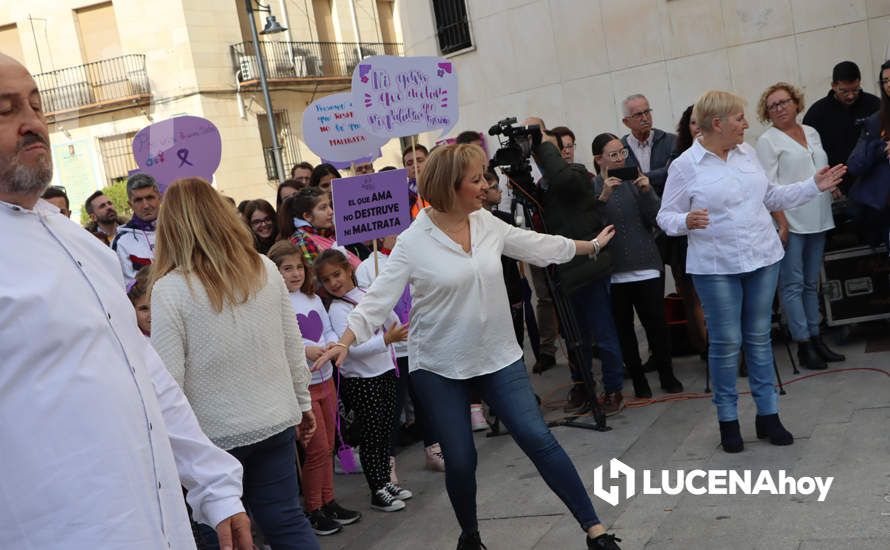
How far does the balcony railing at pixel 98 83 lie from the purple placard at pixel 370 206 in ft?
86.4

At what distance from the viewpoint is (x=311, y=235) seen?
293 inches

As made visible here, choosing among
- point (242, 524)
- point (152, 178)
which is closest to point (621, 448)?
point (152, 178)

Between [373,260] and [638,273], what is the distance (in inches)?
77.5

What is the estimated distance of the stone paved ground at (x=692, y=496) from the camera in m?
4.77

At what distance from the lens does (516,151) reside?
23.1ft

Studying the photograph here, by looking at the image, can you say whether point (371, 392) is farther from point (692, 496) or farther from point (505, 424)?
point (692, 496)

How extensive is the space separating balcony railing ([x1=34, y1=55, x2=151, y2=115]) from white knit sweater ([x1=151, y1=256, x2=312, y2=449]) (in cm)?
2910

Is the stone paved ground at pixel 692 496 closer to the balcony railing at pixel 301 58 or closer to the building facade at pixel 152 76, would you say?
the building facade at pixel 152 76

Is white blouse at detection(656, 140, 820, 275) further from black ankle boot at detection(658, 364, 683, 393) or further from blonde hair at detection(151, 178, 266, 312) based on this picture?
blonde hair at detection(151, 178, 266, 312)

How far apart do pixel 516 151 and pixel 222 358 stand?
3394 millimetres

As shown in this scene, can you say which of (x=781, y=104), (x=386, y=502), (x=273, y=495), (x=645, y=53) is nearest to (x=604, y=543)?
(x=273, y=495)

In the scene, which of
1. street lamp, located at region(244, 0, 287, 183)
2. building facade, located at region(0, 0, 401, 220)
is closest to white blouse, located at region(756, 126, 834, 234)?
street lamp, located at region(244, 0, 287, 183)

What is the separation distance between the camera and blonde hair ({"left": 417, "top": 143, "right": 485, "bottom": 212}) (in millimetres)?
4949

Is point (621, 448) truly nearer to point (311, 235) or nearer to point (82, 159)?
point (311, 235)
